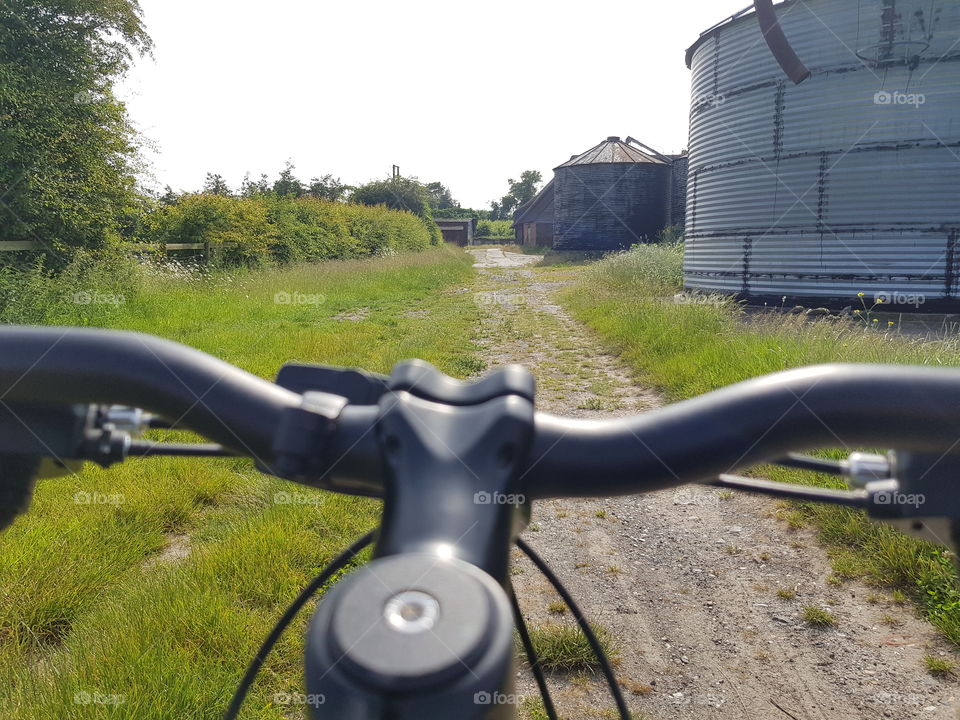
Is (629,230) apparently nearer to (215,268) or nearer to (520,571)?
(215,268)

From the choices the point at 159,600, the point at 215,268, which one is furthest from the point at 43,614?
the point at 215,268

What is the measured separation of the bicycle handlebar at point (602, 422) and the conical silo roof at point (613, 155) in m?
37.8

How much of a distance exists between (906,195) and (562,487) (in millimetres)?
12612

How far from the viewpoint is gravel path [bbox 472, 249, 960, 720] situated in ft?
8.63

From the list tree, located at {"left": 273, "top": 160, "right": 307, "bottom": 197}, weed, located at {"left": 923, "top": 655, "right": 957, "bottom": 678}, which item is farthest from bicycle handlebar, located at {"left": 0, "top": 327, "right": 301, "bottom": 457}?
tree, located at {"left": 273, "top": 160, "right": 307, "bottom": 197}

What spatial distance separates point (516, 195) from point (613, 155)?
73.3 m

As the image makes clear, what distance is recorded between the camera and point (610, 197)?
37.2 metres

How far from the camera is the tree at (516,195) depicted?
104 metres

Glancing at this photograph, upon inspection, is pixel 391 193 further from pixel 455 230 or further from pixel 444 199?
pixel 444 199

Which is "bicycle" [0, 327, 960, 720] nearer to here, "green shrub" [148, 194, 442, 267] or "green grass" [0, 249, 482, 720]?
"green grass" [0, 249, 482, 720]

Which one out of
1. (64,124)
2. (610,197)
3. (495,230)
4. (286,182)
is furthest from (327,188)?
(495,230)

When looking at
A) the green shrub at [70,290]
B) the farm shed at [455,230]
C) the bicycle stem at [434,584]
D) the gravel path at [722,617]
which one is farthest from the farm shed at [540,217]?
the bicycle stem at [434,584]

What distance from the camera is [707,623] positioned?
317 centimetres

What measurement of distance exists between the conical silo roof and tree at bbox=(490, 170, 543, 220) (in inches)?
2292
